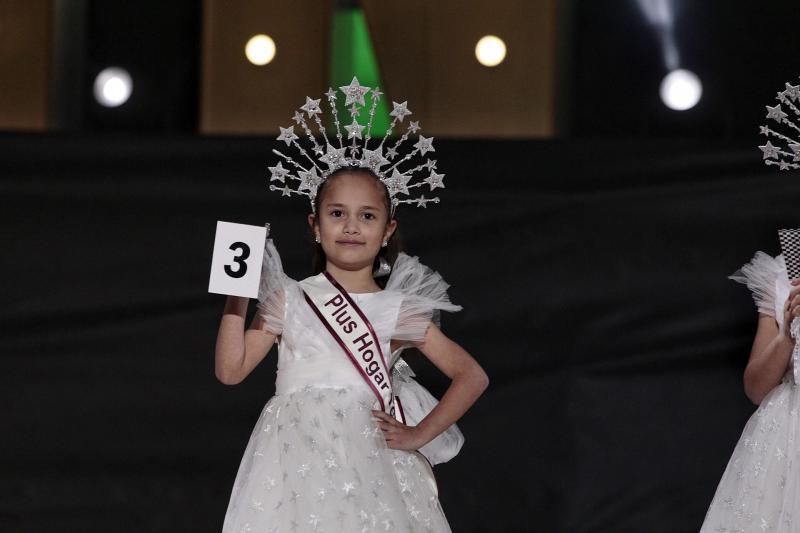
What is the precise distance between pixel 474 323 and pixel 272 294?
3.18 ft

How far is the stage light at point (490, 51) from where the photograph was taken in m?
4.19

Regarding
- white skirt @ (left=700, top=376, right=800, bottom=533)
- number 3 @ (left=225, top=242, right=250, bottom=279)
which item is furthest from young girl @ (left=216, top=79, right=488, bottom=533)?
white skirt @ (left=700, top=376, right=800, bottom=533)

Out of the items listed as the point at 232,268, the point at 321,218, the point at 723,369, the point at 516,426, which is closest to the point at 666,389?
the point at 723,369

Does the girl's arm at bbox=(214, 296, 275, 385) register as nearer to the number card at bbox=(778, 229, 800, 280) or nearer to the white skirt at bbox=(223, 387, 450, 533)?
the white skirt at bbox=(223, 387, 450, 533)

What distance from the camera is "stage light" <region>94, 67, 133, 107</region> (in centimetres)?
414

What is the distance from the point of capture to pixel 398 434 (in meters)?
2.55

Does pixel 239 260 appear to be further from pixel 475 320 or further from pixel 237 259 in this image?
pixel 475 320

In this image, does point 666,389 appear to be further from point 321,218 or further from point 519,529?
point 321,218

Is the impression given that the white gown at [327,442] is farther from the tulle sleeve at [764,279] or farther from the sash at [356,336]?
the tulle sleeve at [764,279]

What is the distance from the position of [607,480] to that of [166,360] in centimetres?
117

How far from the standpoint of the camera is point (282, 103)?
419 centimetres

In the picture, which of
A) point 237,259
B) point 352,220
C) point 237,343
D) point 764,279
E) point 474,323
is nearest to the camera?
point 237,259

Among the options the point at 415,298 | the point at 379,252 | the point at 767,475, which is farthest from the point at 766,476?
the point at 379,252

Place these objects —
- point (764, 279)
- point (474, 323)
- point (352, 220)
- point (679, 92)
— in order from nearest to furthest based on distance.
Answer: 1. point (352, 220)
2. point (764, 279)
3. point (474, 323)
4. point (679, 92)
